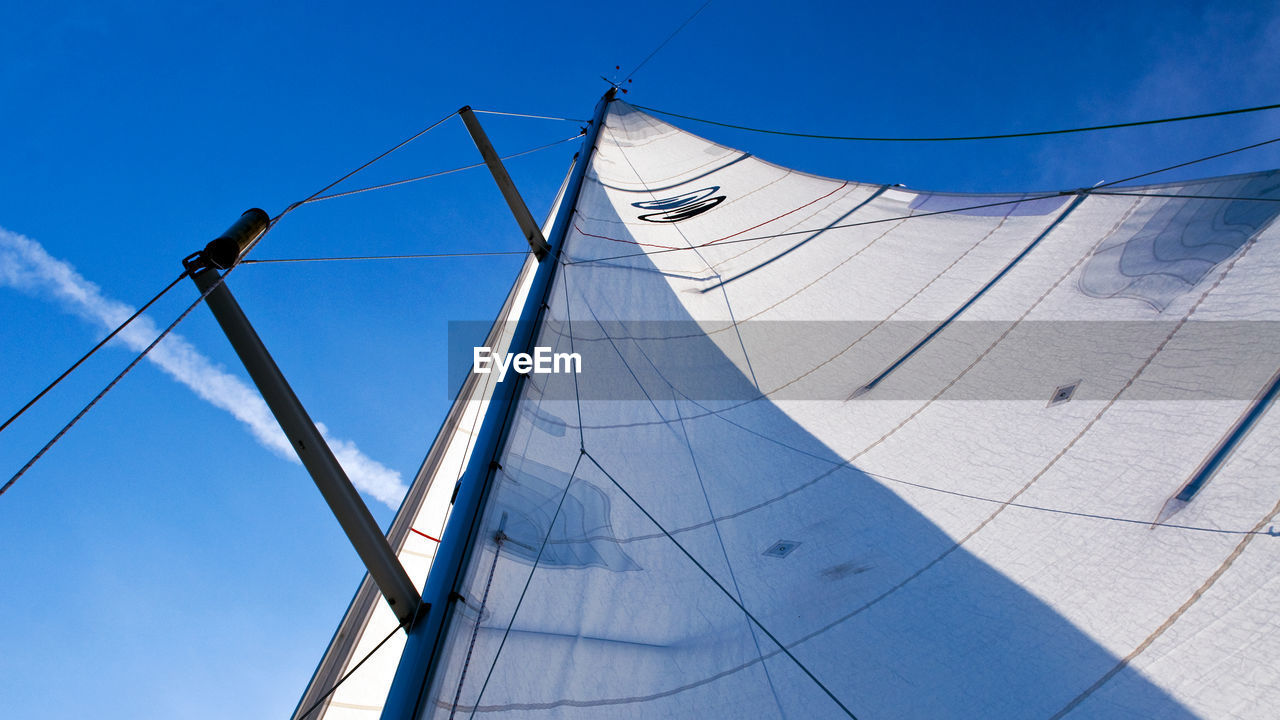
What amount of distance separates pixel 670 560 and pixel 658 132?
601cm

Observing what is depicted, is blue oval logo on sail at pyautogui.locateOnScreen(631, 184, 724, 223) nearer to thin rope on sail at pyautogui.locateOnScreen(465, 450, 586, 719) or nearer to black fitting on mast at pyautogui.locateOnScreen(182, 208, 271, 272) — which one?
thin rope on sail at pyautogui.locateOnScreen(465, 450, 586, 719)

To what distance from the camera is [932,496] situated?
2031mm

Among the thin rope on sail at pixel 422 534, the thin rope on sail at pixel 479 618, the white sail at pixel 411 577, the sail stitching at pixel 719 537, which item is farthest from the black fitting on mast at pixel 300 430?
the thin rope on sail at pixel 422 534

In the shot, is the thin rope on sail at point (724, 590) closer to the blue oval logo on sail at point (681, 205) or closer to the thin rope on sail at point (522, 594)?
the thin rope on sail at point (522, 594)

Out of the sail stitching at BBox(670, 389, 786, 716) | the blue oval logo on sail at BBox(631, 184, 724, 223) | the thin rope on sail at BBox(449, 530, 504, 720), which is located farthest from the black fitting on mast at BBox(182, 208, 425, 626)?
the blue oval logo on sail at BBox(631, 184, 724, 223)

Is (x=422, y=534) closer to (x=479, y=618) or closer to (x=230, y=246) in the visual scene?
(x=479, y=618)

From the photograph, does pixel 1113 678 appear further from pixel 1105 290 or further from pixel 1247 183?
pixel 1247 183

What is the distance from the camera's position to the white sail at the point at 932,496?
139 cm

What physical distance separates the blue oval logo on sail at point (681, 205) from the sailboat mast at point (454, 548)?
7.14ft

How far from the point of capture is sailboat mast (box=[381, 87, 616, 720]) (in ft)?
5.14

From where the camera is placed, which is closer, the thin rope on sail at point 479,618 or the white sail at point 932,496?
the white sail at point 932,496

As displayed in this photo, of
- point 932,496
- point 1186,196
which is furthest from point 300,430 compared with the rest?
point 1186,196

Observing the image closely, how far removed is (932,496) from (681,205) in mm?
3870

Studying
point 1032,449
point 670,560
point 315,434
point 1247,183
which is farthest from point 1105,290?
point 315,434
